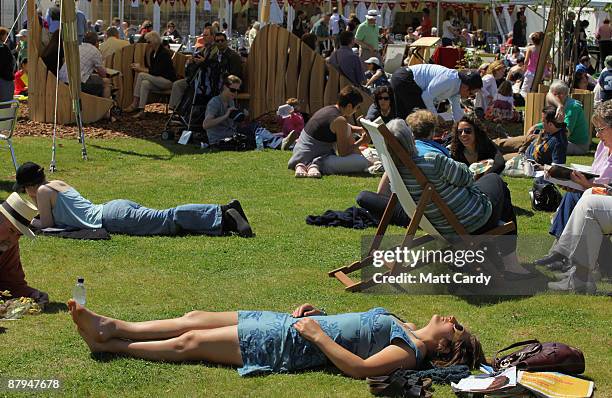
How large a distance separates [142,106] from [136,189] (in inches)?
239

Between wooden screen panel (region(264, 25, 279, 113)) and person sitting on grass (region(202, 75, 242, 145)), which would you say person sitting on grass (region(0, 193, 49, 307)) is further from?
wooden screen panel (region(264, 25, 279, 113))

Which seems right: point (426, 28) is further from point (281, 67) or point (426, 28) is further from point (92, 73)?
point (92, 73)

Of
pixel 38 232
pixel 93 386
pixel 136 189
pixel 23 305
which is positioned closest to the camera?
pixel 93 386

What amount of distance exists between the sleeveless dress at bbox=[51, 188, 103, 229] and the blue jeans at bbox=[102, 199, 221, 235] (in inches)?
4.7

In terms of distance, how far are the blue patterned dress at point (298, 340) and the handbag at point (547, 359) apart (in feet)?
1.64

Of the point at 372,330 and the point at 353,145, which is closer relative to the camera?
the point at 372,330

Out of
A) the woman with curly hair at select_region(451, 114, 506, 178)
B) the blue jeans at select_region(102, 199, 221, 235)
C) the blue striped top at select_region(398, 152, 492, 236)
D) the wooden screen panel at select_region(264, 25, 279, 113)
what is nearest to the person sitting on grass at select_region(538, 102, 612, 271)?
the blue striped top at select_region(398, 152, 492, 236)

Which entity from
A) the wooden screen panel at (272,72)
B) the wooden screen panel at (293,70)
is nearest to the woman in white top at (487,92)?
the wooden screen panel at (293,70)

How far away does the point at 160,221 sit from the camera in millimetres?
8766

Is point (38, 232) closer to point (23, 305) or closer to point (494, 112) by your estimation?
point (23, 305)

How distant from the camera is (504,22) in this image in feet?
114

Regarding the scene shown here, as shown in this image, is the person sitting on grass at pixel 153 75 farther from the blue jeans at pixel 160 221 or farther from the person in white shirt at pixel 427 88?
the blue jeans at pixel 160 221

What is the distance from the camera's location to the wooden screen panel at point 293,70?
15766 mm

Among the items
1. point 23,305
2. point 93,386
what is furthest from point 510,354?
point 23,305
